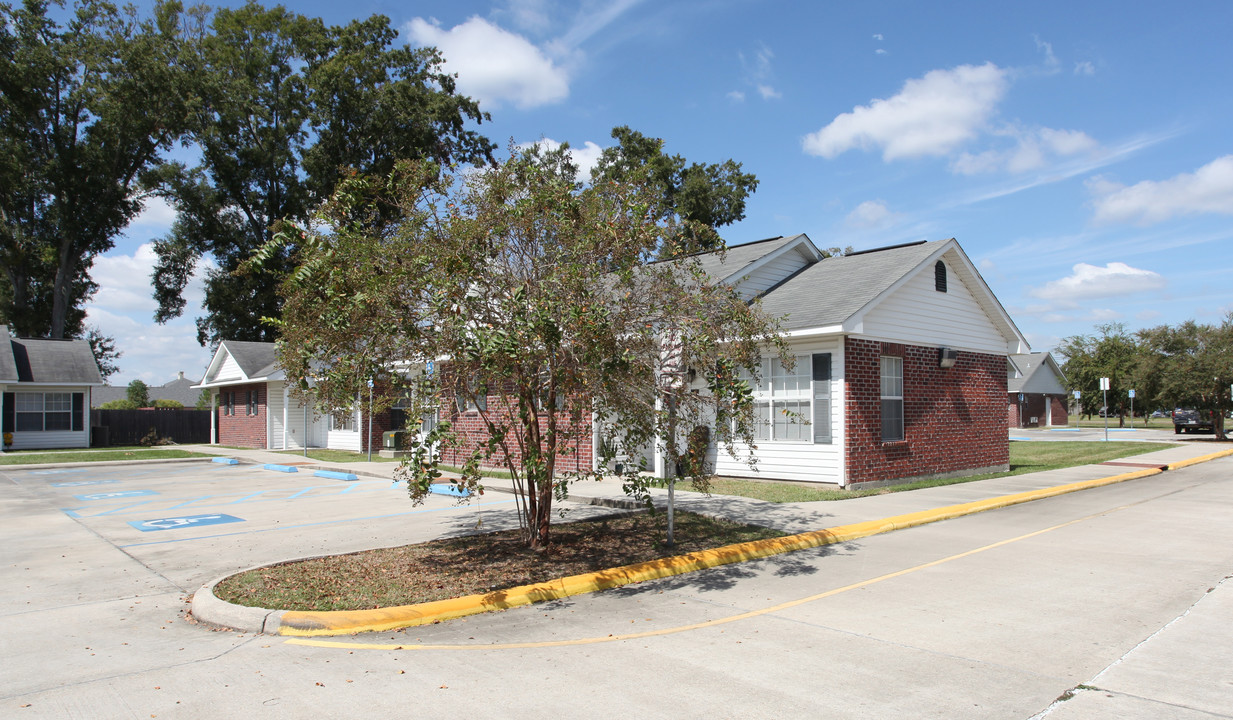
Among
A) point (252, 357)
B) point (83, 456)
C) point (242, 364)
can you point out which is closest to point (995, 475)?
point (83, 456)

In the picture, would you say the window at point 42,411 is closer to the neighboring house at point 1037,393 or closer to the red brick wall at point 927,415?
the red brick wall at point 927,415

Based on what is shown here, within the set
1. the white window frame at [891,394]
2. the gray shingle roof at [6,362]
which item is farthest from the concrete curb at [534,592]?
the gray shingle roof at [6,362]

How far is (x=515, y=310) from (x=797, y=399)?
9.54 m

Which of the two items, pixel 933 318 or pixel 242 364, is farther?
pixel 242 364

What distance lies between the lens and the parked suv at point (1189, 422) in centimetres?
4056

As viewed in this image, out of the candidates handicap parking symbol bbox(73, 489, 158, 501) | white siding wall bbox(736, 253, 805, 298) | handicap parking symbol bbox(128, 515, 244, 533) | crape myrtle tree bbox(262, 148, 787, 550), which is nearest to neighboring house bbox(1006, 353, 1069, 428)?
white siding wall bbox(736, 253, 805, 298)

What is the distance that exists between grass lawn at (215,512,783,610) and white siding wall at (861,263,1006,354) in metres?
6.95

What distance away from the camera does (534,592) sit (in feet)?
24.0

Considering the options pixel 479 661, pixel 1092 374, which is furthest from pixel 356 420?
pixel 1092 374

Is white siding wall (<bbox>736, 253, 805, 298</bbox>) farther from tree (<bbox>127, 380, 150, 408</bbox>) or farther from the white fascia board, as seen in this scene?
tree (<bbox>127, 380, 150, 408</bbox>)

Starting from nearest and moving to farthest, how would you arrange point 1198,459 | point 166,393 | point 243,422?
point 1198,459 < point 243,422 < point 166,393

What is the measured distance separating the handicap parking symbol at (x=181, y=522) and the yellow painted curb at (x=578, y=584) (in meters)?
6.33

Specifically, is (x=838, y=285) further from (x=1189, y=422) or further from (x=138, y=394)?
(x=138, y=394)

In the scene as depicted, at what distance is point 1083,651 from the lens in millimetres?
5676
